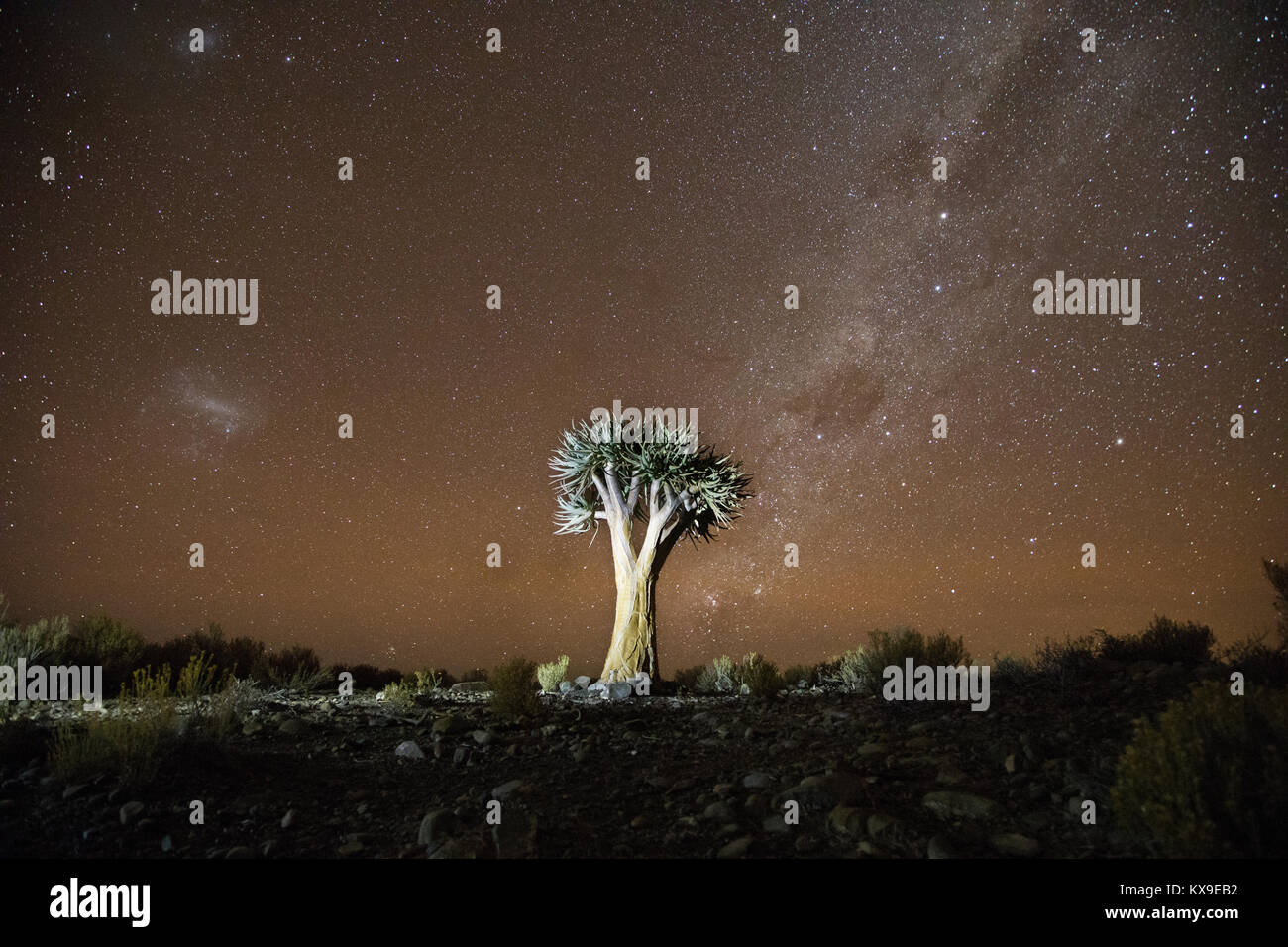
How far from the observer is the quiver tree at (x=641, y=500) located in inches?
528

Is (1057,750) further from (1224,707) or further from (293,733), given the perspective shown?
(293,733)

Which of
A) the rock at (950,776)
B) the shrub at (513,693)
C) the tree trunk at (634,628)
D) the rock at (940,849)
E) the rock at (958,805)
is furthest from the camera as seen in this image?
the tree trunk at (634,628)

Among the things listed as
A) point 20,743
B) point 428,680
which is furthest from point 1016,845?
point 428,680

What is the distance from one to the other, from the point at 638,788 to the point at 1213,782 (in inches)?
173

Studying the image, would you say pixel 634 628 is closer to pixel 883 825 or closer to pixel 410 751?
pixel 410 751

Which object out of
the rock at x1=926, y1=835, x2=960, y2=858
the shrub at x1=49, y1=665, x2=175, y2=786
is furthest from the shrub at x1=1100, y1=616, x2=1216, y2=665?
the shrub at x1=49, y1=665, x2=175, y2=786

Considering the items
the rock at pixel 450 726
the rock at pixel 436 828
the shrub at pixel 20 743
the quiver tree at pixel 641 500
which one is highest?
the quiver tree at pixel 641 500

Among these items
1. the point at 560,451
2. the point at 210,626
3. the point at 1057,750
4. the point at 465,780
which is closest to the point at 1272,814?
the point at 1057,750

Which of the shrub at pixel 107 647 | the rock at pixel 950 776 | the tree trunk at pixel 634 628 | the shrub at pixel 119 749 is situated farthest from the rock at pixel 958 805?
the shrub at pixel 107 647

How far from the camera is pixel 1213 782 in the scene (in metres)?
4.84

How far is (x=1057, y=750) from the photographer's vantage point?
21.7ft

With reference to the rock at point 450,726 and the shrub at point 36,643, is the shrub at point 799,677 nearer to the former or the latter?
the rock at point 450,726

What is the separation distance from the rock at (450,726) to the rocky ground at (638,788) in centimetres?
5
